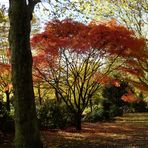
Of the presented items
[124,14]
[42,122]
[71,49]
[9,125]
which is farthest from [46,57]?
[124,14]

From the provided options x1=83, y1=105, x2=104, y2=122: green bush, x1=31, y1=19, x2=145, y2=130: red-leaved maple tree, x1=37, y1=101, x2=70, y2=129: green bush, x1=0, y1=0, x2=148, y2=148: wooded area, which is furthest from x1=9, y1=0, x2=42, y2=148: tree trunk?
x1=83, y1=105, x2=104, y2=122: green bush

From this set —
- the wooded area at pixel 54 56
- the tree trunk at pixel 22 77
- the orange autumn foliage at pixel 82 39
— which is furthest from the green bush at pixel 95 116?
the tree trunk at pixel 22 77

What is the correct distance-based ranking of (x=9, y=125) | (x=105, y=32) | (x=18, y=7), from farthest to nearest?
1. (x=105, y=32)
2. (x=9, y=125)
3. (x=18, y=7)

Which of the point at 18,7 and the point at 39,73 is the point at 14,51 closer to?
the point at 18,7

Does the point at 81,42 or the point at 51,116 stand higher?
the point at 81,42

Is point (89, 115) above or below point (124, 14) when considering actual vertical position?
below

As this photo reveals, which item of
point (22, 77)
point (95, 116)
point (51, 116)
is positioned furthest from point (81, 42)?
point (95, 116)

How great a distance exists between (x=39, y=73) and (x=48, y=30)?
10.8 feet

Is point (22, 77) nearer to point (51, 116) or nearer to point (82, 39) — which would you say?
point (82, 39)

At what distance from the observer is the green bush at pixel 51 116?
22.0 meters

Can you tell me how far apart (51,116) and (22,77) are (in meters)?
11.8

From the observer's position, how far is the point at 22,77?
10562mm

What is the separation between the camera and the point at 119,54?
22000 mm

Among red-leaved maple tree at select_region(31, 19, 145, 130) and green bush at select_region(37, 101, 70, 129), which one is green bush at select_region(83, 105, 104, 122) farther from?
red-leaved maple tree at select_region(31, 19, 145, 130)
